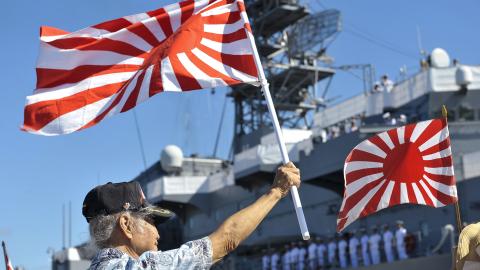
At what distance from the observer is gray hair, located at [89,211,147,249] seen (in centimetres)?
294

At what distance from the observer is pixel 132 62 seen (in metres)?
5.18

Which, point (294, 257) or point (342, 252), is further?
point (294, 257)

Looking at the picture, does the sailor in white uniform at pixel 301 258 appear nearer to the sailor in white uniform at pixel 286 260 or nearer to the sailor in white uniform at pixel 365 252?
the sailor in white uniform at pixel 286 260

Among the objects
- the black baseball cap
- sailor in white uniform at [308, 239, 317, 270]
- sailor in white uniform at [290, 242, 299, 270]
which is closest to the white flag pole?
the black baseball cap

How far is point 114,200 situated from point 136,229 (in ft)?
0.44

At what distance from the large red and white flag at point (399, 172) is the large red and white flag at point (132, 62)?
1620 mm

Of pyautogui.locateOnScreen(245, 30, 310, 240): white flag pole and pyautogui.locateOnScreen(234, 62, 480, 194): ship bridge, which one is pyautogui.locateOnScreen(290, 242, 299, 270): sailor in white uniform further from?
pyautogui.locateOnScreen(245, 30, 310, 240): white flag pole

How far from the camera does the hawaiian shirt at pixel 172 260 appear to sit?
268 centimetres

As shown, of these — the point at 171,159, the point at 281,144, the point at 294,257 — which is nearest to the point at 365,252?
the point at 294,257

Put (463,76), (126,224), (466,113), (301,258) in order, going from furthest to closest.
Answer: (301,258) → (466,113) → (463,76) → (126,224)

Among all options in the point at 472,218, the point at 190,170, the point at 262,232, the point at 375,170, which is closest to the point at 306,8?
the point at 190,170

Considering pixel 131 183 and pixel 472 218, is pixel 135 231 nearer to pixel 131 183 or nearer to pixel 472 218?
pixel 131 183

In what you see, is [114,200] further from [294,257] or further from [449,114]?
[449,114]

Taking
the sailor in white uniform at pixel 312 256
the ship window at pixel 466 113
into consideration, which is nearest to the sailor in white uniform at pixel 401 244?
the sailor in white uniform at pixel 312 256
